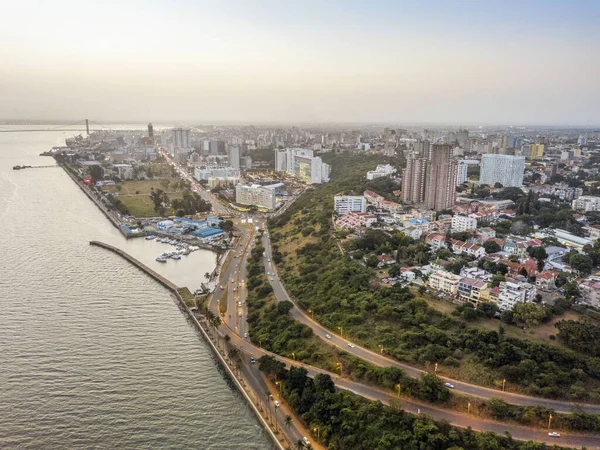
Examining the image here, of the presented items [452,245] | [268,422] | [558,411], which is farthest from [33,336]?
[452,245]

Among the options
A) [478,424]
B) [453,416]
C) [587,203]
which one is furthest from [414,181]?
[478,424]

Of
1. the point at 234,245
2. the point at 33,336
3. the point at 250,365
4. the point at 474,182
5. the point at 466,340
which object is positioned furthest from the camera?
the point at 474,182

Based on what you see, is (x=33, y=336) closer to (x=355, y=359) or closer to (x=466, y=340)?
(x=355, y=359)

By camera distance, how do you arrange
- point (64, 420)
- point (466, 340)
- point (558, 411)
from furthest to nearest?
point (466, 340) → point (64, 420) → point (558, 411)

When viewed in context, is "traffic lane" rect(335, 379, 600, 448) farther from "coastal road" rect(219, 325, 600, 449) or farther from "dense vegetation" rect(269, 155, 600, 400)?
"dense vegetation" rect(269, 155, 600, 400)

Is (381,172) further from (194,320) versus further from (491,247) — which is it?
(194,320)

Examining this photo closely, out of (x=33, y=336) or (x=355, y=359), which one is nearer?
(x=355, y=359)

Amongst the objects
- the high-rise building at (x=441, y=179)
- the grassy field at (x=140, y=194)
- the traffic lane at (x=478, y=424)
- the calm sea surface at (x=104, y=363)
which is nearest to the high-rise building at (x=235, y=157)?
the grassy field at (x=140, y=194)

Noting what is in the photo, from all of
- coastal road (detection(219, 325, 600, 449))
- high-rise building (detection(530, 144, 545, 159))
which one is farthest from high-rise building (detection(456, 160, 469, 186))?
coastal road (detection(219, 325, 600, 449))
